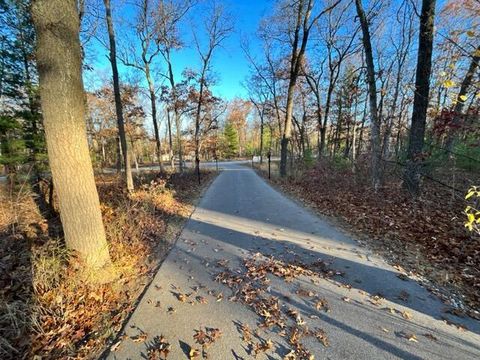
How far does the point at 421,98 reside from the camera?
255 inches

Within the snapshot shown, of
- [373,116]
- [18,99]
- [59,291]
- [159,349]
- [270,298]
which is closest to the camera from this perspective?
[159,349]

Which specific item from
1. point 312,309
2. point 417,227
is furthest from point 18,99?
point 417,227

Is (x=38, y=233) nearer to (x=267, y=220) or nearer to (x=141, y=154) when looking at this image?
(x=267, y=220)

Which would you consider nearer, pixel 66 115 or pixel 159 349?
pixel 159 349

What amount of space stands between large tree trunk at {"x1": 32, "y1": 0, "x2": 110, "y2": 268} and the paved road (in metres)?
1.29

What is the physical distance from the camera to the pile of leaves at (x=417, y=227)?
11.6ft

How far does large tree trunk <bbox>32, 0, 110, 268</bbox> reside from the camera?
9.15 feet

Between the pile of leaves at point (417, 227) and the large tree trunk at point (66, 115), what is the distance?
16.0ft

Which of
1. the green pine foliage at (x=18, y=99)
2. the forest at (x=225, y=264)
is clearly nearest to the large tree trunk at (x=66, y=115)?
the forest at (x=225, y=264)

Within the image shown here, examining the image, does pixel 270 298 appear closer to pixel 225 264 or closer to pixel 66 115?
pixel 225 264

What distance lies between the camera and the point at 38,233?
187 inches

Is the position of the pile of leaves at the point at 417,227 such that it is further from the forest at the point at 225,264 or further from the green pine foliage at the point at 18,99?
the green pine foliage at the point at 18,99

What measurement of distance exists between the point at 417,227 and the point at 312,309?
11.7 feet

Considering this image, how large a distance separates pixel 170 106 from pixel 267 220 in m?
13.6
